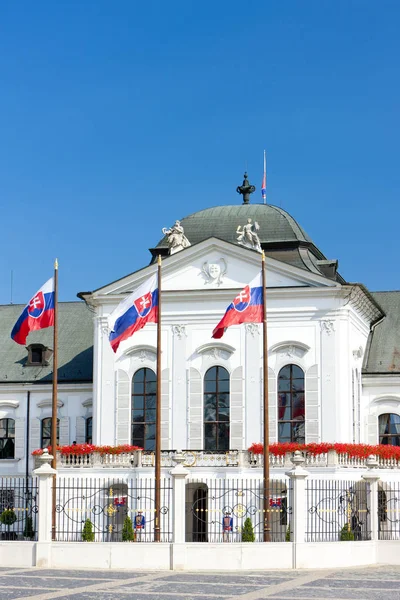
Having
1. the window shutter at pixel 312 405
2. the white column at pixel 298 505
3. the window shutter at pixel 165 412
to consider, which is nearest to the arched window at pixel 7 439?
the window shutter at pixel 165 412

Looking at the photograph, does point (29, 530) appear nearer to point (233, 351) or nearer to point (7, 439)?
point (233, 351)

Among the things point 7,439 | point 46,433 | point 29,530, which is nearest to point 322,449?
point 29,530

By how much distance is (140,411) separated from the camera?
153 feet

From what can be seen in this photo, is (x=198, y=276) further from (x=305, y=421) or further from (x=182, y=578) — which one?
(x=182, y=578)

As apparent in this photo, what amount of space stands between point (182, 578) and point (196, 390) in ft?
65.4

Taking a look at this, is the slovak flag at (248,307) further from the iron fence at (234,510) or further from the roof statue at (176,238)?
the roof statue at (176,238)

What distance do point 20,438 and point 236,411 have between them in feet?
39.7

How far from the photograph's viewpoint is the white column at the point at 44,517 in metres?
29.2

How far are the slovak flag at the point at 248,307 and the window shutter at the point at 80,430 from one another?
1640 centimetres

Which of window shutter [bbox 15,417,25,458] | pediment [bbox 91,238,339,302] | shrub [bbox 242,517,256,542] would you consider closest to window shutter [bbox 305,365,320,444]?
pediment [bbox 91,238,339,302]

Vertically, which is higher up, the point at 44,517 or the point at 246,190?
the point at 246,190

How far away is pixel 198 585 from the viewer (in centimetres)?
2470

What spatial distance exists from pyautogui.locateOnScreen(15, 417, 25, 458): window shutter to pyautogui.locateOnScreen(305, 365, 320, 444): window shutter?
47.5 feet

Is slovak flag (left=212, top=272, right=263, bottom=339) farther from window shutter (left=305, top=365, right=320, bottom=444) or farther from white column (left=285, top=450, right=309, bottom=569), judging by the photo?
window shutter (left=305, top=365, right=320, bottom=444)
